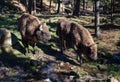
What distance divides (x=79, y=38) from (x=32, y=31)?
316 centimetres

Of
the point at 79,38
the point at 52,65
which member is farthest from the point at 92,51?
the point at 52,65

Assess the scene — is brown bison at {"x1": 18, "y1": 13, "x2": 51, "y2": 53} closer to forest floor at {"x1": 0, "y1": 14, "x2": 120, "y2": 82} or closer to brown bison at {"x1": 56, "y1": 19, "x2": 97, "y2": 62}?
forest floor at {"x1": 0, "y1": 14, "x2": 120, "y2": 82}

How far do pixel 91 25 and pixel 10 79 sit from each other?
2069cm

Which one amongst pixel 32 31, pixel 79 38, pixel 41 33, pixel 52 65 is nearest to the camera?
pixel 52 65

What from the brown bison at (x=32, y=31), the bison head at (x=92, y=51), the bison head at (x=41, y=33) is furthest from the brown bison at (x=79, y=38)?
the bison head at (x=41, y=33)

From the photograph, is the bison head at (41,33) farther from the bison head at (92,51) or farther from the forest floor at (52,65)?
the bison head at (92,51)

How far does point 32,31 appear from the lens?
2127 centimetres

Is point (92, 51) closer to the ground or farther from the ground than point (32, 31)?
closer to the ground

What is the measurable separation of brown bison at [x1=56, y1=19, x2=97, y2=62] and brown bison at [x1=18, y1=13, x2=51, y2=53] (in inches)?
74.6

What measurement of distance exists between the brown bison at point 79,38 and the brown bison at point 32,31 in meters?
1.89

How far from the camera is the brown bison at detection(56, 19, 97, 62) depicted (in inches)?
826

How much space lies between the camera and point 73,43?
21969 mm

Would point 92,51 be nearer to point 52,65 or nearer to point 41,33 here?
point 52,65

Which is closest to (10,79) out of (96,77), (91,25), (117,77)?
(96,77)
